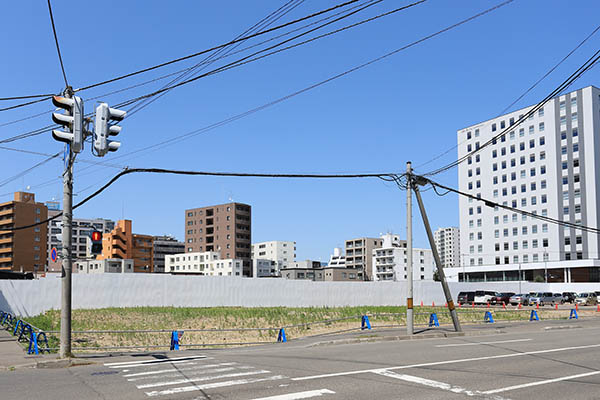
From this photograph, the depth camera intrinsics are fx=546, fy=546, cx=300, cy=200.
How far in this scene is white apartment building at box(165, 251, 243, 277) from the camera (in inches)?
5108

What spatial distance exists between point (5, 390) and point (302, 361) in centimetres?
727

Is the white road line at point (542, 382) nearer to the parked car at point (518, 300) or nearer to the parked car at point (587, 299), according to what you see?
the parked car at point (518, 300)

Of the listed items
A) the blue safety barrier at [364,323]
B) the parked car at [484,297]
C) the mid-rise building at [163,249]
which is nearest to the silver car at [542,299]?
the parked car at [484,297]

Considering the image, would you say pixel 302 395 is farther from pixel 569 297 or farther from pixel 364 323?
pixel 569 297

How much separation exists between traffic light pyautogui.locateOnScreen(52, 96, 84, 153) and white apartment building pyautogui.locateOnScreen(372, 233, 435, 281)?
133684 mm

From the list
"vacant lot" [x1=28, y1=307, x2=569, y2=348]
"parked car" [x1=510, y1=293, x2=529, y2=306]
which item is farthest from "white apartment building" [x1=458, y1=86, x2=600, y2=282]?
"vacant lot" [x1=28, y1=307, x2=569, y2=348]

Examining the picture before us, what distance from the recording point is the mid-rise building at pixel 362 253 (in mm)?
164750

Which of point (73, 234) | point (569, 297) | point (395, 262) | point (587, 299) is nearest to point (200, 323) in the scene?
point (587, 299)

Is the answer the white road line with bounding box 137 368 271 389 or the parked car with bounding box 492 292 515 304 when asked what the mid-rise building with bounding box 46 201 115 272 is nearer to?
the parked car with bounding box 492 292 515 304

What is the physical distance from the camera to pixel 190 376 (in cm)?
1234

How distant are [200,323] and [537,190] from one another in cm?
8796

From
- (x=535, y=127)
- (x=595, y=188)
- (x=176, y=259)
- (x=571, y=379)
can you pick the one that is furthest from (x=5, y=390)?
(x=176, y=259)

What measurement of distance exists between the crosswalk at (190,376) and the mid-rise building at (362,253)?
147 m

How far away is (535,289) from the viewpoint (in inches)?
3420
